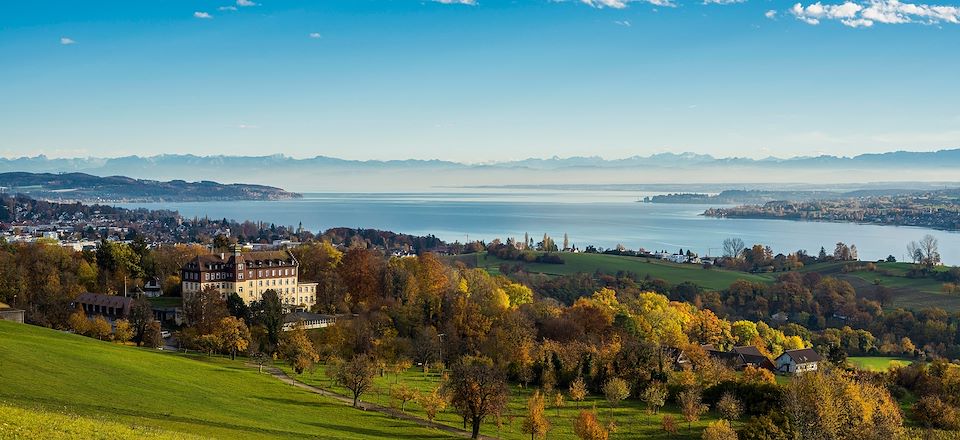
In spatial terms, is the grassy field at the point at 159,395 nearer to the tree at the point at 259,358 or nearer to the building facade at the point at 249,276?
the tree at the point at 259,358

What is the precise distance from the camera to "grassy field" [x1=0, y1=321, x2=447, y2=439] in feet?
68.3

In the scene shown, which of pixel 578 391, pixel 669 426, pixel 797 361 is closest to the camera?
pixel 669 426

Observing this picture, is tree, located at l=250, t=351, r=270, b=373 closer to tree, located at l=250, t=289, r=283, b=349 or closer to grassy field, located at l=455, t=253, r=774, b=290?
tree, located at l=250, t=289, r=283, b=349

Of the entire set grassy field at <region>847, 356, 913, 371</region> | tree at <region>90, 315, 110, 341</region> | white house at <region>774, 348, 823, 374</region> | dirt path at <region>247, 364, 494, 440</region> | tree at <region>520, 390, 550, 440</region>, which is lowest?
grassy field at <region>847, 356, 913, 371</region>

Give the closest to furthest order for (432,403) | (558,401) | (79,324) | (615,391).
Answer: (432,403)
(558,401)
(615,391)
(79,324)

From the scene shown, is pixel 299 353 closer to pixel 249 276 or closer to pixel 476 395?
pixel 476 395

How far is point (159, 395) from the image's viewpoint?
25344mm

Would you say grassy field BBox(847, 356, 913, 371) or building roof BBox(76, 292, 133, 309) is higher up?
building roof BBox(76, 292, 133, 309)

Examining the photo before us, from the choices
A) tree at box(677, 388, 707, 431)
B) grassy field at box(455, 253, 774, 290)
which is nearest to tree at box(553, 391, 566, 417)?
tree at box(677, 388, 707, 431)

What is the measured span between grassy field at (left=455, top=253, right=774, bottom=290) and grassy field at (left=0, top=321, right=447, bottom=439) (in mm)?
69927

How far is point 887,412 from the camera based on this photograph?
32.4 meters

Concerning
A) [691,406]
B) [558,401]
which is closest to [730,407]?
[691,406]

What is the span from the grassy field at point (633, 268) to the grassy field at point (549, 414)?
58.3 m

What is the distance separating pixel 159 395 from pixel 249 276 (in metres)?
33.6
